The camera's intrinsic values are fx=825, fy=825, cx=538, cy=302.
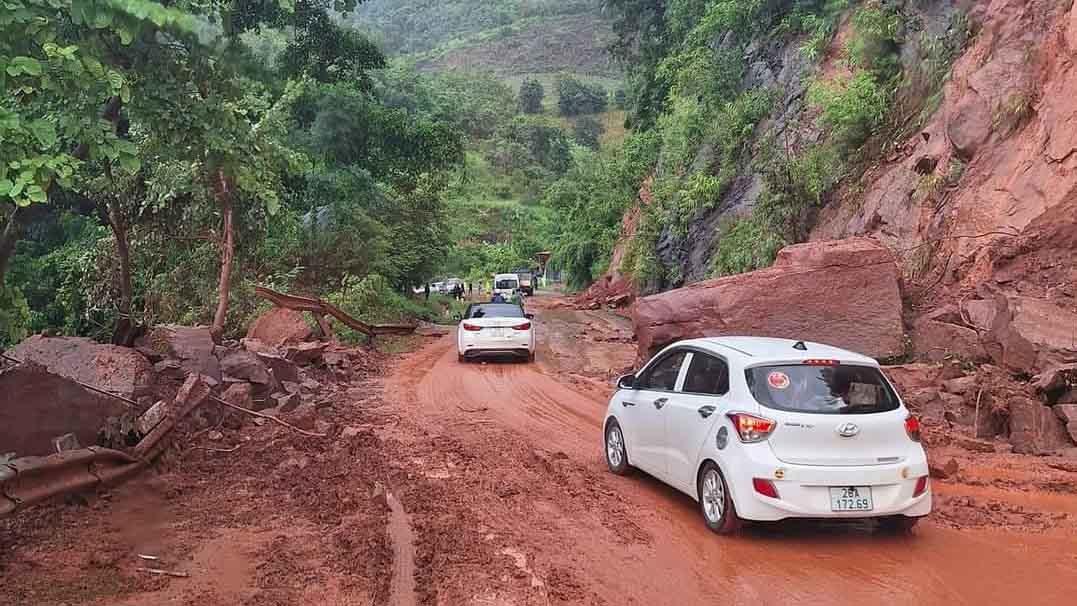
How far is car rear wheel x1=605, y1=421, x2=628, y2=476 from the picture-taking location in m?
8.58

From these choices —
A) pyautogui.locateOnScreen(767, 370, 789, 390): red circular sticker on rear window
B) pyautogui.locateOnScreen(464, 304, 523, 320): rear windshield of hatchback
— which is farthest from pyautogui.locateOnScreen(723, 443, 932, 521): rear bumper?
pyautogui.locateOnScreen(464, 304, 523, 320): rear windshield of hatchback

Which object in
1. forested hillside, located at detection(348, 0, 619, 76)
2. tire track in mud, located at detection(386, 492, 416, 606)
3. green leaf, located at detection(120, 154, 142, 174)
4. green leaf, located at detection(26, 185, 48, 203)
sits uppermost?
forested hillside, located at detection(348, 0, 619, 76)

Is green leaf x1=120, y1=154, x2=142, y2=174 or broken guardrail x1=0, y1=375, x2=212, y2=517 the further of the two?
broken guardrail x1=0, y1=375, x2=212, y2=517

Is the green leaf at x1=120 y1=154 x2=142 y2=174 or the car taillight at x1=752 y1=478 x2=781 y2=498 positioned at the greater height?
the green leaf at x1=120 y1=154 x2=142 y2=174

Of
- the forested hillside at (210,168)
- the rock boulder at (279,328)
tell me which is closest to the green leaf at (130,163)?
the forested hillside at (210,168)

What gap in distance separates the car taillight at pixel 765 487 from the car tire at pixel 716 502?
0.79 feet

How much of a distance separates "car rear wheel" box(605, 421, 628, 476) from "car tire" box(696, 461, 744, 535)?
160 centimetres

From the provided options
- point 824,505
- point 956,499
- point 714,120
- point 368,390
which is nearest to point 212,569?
point 824,505

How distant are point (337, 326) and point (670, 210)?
15.3 metres

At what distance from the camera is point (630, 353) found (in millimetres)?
20656

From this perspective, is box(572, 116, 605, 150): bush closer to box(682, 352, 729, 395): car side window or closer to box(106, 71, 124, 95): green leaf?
box(682, 352, 729, 395): car side window

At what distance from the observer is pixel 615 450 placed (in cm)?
877

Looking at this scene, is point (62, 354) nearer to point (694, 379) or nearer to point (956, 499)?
point (694, 379)

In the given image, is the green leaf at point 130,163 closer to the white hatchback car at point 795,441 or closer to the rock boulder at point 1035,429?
the white hatchback car at point 795,441
